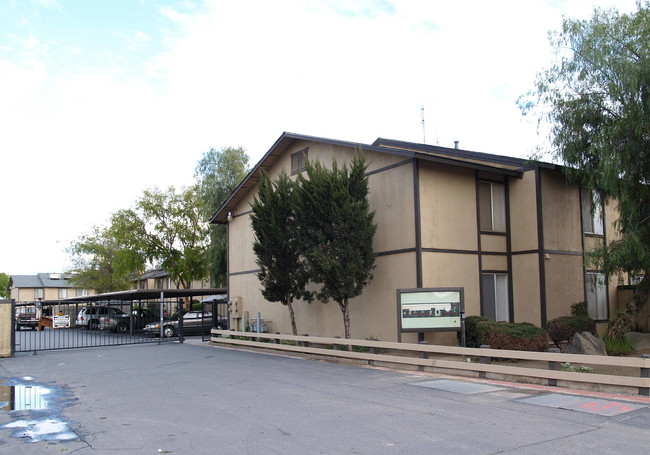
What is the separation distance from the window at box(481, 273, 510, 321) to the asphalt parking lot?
5.91m

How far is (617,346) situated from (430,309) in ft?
Answer: 18.8

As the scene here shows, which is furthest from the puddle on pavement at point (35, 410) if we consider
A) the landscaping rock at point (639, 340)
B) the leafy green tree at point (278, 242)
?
the landscaping rock at point (639, 340)

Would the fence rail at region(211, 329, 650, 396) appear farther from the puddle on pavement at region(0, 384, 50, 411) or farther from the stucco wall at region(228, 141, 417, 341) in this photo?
the puddle on pavement at region(0, 384, 50, 411)

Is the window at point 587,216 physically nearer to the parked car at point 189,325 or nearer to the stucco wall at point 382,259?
the stucco wall at point 382,259

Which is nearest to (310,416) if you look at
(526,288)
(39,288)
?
(526,288)

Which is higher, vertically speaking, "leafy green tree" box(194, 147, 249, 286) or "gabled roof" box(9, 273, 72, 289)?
"leafy green tree" box(194, 147, 249, 286)

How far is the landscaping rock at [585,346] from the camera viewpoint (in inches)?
564

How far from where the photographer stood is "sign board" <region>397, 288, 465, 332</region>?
15.0 m

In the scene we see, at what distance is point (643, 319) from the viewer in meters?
20.2

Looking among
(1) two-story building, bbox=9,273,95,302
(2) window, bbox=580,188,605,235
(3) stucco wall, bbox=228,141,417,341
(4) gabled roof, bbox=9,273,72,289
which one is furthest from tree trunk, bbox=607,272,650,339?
(4) gabled roof, bbox=9,273,72,289

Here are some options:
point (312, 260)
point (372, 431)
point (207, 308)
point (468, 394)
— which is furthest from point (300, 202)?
point (207, 308)

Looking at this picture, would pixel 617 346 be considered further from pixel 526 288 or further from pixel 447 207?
pixel 447 207

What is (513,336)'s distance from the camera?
47.7ft

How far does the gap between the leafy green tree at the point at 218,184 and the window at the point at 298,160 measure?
1591 cm
